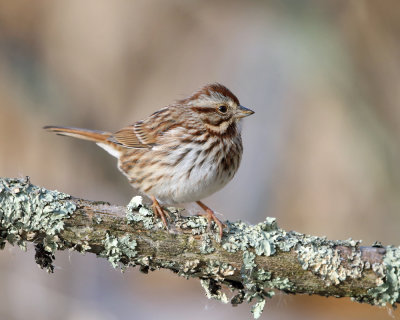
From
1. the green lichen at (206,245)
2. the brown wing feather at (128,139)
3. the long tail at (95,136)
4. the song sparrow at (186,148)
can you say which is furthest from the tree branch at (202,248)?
the long tail at (95,136)

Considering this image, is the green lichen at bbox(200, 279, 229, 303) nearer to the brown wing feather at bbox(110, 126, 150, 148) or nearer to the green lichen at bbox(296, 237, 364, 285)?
the green lichen at bbox(296, 237, 364, 285)

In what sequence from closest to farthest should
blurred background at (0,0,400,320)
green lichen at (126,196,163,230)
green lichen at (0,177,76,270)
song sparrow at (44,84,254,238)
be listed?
1. green lichen at (0,177,76,270)
2. green lichen at (126,196,163,230)
3. song sparrow at (44,84,254,238)
4. blurred background at (0,0,400,320)

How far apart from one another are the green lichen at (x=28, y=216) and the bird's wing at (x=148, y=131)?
4.57ft

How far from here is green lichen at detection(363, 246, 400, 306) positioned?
344 centimetres

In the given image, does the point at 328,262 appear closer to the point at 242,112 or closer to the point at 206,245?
the point at 206,245

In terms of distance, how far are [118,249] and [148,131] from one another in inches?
61.2

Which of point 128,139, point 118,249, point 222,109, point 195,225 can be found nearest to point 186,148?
point 222,109

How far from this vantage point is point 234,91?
27.2 feet

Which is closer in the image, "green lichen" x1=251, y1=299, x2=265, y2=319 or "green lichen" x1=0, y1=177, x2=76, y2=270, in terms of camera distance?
"green lichen" x1=0, y1=177, x2=76, y2=270

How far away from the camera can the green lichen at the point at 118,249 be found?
3188 mm

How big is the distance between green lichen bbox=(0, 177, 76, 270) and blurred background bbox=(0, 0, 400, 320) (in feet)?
13.0

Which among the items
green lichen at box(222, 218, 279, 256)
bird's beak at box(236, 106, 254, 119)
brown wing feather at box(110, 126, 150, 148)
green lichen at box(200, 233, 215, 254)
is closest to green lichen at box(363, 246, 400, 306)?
green lichen at box(222, 218, 279, 256)

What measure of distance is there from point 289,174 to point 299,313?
173cm

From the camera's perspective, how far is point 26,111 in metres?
8.18
